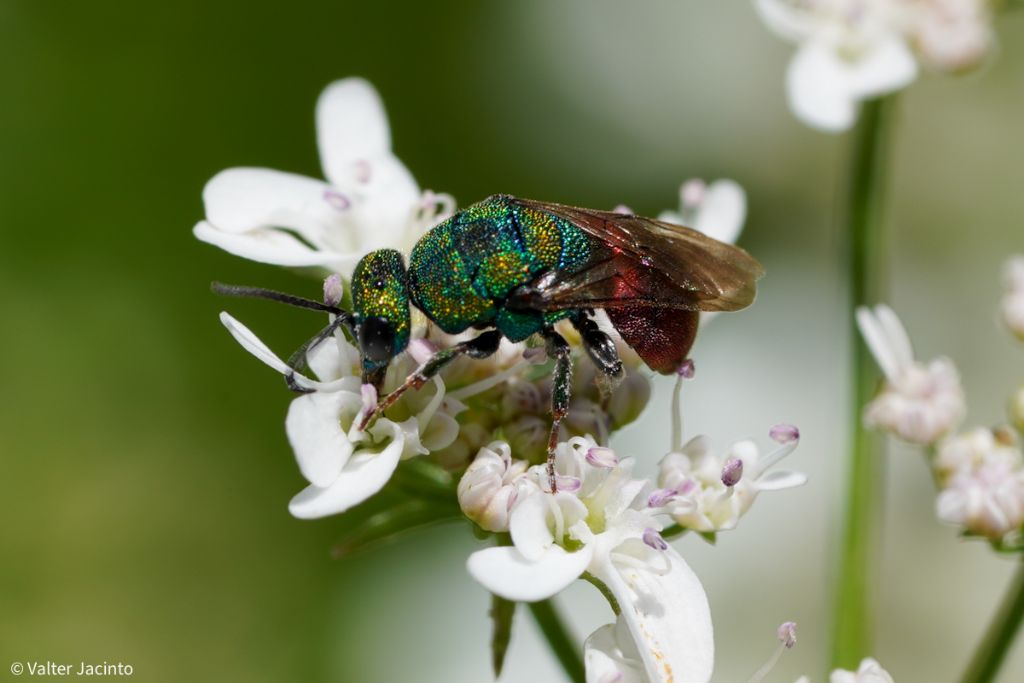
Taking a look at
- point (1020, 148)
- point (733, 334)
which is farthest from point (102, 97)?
point (1020, 148)

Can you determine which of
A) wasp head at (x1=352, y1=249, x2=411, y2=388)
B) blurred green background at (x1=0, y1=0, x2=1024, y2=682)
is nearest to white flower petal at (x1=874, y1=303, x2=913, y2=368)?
wasp head at (x1=352, y1=249, x2=411, y2=388)

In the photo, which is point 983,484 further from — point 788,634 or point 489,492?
point 489,492

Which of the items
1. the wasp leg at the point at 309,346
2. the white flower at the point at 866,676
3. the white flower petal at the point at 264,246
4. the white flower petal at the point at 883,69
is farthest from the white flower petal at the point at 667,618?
the white flower petal at the point at 883,69

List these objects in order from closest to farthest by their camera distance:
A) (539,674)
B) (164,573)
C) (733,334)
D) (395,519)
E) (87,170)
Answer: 1. (395,519)
2. (539,674)
3. (164,573)
4. (87,170)
5. (733,334)

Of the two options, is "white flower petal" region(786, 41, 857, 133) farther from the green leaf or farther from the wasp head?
the green leaf

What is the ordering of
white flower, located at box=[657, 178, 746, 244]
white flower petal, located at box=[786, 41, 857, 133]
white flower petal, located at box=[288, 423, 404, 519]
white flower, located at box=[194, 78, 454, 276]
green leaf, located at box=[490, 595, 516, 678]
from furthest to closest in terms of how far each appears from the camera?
white flower petal, located at box=[786, 41, 857, 133], white flower, located at box=[657, 178, 746, 244], white flower, located at box=[194, 78, 454, 276], green leaf, located at box=[490, 595, 516, 678], white flower petal, located at box=[288, 423, 404, 519]

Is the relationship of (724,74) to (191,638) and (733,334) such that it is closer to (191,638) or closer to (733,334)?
(733,334)

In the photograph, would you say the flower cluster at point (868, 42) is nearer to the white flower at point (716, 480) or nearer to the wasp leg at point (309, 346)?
the white flower at point (716, 480)
